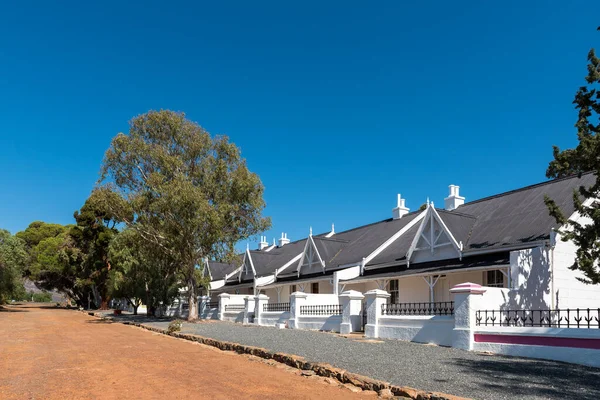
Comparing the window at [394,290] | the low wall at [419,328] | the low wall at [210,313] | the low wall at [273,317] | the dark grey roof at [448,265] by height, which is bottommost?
the low wall at [210,313]

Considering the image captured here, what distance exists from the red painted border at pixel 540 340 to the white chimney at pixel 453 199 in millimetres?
14096

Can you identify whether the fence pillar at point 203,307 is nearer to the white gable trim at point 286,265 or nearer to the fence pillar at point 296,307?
the white gable trim at point 286,265

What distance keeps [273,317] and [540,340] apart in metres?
16.3

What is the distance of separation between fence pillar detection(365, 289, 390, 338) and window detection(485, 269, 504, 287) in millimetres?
4474

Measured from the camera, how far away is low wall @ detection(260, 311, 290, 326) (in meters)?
25.0

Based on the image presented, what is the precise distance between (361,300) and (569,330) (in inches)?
381

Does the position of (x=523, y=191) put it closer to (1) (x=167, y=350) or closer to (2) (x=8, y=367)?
(1) (x=167, y=350)

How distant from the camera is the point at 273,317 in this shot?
26.3 m

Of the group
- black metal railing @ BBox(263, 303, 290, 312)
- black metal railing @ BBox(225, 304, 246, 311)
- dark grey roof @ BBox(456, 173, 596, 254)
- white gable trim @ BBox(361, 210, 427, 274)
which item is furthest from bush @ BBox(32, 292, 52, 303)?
dark grey roof @ BBox(456, 173, 596, 254)

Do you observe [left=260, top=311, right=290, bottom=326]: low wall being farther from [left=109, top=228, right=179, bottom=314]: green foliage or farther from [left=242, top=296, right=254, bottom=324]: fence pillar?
[left=109, top=228, right=179, bottom=314]: green foliage

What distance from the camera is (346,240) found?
110 ft

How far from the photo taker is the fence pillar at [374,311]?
58.1 feet

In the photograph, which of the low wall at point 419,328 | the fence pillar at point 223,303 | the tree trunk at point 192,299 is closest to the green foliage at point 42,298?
the fence pillar at point 223,303

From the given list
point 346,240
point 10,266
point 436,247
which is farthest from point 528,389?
point 10,266
